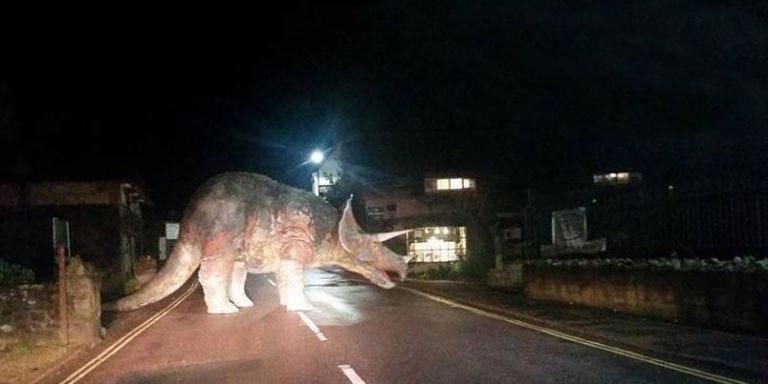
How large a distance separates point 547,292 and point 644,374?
423 inches

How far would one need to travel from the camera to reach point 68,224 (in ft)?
108

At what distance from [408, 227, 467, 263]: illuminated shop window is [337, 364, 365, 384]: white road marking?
30223 millimetres

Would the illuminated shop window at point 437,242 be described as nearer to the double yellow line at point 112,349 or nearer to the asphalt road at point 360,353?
the double yellow line at point 112,349

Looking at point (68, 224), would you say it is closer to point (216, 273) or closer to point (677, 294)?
point (216, 273)

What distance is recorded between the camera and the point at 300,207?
2091cm

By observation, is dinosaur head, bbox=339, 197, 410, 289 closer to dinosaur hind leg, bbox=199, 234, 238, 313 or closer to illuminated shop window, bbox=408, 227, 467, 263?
dinosaur hind leg, bbox=199, 234, 238, 313

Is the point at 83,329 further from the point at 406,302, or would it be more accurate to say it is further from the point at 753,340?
the point at 753,340

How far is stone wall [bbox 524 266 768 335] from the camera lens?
12570mm

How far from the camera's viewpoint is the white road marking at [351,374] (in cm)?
981

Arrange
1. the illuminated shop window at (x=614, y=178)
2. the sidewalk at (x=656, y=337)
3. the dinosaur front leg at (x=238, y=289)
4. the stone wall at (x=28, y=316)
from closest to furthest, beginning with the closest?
the sidewalk at (x=656, y=337) → the stone wall at (x=28, y=316) → the dinosaur front leg at (x=238, y=289) → the illuminated shop window at (x=614, y=178)

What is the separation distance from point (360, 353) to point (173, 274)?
1052 cm

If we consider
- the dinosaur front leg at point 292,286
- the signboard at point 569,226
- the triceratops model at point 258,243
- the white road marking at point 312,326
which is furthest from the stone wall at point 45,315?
the signboard at point 569,226

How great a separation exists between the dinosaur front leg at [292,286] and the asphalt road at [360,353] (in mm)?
953

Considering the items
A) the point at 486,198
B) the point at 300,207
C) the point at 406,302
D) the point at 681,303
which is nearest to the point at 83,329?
the point at 300,207
